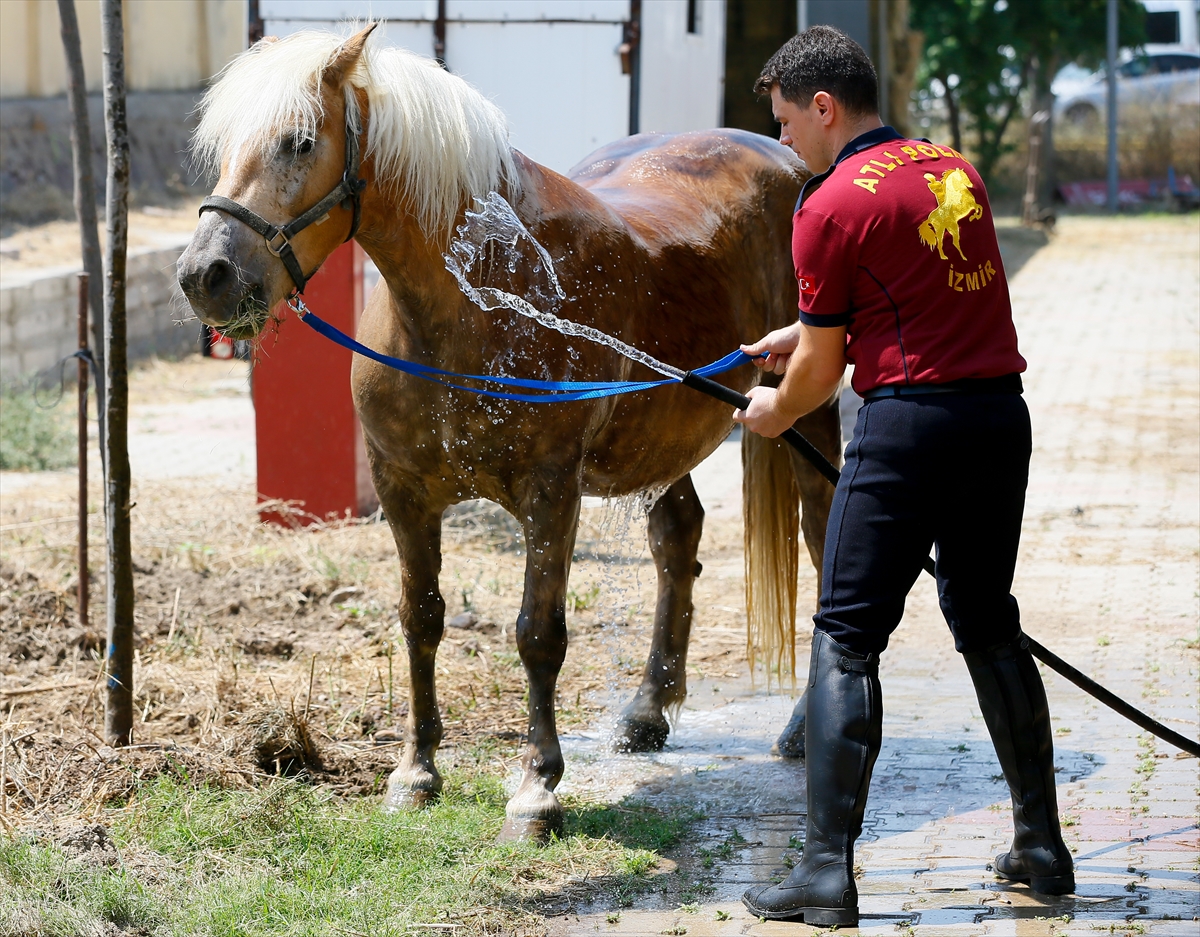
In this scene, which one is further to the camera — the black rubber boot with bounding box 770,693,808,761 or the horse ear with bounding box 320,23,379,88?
the black rubber boot with bounding box 770,693,808,761

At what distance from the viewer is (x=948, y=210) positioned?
10.3 ft

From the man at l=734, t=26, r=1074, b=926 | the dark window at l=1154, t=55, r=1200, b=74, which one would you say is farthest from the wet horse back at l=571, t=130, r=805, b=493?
the dark window at l=1154, t=55, r=1200, b=74

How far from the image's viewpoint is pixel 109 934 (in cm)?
313

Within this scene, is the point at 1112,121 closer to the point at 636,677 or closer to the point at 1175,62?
the point at 1175,62

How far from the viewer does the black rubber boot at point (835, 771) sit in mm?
3285

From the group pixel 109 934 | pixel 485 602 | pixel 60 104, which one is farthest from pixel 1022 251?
pixel 109 934

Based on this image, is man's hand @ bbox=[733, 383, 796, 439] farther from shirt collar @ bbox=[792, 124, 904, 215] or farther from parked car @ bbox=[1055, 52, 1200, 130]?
parked car @ bbox=[1055, 52, 1200, 130]

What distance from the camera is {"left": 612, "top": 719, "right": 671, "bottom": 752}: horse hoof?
4.93m

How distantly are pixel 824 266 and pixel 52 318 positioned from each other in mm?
10718

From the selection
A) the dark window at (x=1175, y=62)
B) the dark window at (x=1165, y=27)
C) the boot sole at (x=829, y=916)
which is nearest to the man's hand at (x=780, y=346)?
the boot sole at (x=829, y=916)

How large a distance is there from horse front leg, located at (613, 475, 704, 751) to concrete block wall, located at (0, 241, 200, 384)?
6.57 meters

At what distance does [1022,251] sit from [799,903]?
19.9m

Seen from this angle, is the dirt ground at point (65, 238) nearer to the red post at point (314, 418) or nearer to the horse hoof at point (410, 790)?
the red post at point (314, 418)

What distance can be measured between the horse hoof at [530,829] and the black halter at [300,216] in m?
1.57
